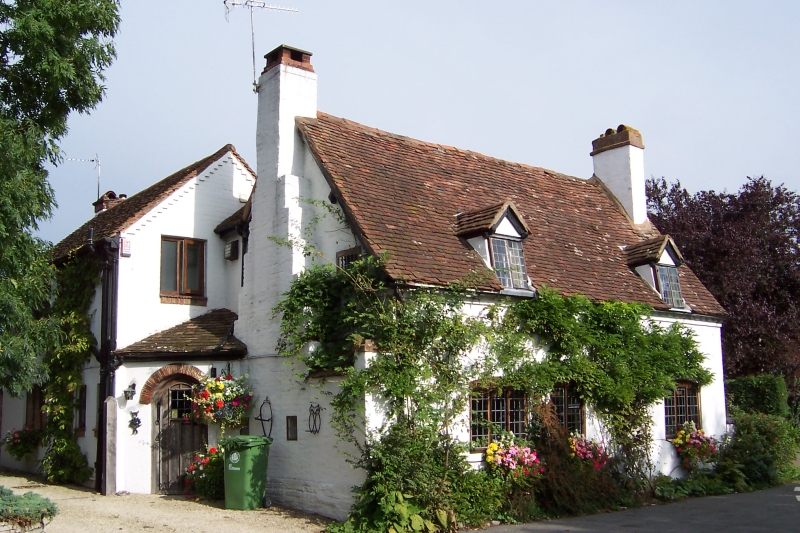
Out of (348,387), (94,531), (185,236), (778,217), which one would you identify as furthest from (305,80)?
(778,217)

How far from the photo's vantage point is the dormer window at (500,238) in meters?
14.8

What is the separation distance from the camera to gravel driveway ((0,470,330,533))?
39.0 feet

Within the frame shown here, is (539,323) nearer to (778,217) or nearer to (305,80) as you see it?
(305,80)

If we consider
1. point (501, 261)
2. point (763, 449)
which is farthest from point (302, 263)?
point (763, 449)

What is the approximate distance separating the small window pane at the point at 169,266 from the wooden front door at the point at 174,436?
8.31ft

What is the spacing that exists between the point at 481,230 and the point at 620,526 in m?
5.69

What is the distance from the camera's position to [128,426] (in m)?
15.4

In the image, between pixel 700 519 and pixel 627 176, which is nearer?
pixel 700 519

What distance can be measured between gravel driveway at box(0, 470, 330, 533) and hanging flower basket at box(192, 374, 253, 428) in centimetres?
153

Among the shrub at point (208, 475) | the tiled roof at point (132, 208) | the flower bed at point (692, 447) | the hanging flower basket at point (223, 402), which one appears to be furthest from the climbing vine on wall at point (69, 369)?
the flower bed at point (692, 447)

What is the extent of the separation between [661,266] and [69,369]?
1361cm

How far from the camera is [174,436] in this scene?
15.7m

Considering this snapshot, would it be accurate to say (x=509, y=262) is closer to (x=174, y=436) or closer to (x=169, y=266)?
(x=174, y=436)

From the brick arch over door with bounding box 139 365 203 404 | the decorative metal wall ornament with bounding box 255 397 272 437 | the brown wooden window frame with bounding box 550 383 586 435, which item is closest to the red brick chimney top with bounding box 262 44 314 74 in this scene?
the brick arch over door with bounding box 139 365 203 404
